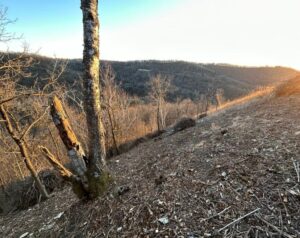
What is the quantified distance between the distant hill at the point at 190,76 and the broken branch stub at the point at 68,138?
3428 centimetres

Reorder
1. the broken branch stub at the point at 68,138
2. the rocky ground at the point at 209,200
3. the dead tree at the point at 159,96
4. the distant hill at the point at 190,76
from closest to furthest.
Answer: the rocky ground at the point at 209,200, the broken branch stub at the point at 68,138, the dead tree at the point at 159,96, the distant hill at the point at 190,76

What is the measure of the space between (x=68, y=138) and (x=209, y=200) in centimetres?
188

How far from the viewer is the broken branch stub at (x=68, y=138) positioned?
3.21m

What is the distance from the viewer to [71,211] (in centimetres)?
352

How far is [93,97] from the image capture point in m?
3.39

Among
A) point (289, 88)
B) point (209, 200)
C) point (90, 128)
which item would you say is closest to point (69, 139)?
point (90, 128)

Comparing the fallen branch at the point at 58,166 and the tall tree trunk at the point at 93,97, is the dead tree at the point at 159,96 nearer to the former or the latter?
the tall tree trunk at the point at 93,97

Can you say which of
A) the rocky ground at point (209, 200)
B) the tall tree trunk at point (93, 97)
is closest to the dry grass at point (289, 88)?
the rocky ground at point (209, 200)

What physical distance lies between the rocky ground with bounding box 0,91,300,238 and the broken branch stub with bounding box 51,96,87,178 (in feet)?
1.71

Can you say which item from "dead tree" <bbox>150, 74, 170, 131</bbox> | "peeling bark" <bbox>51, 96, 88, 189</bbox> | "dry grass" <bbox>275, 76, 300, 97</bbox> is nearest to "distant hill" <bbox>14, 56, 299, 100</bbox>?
"dead tree" <bbox>150, 74, 170, 131</bbox>

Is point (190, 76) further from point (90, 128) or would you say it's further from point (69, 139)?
point (69, 139)

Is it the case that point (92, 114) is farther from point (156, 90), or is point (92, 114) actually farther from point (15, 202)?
point (156, 90)

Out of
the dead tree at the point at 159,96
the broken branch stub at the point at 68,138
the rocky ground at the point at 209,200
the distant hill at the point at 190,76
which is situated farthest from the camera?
the distant hill at the point at 190,76

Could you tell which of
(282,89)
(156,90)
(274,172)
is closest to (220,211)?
(274,172)
